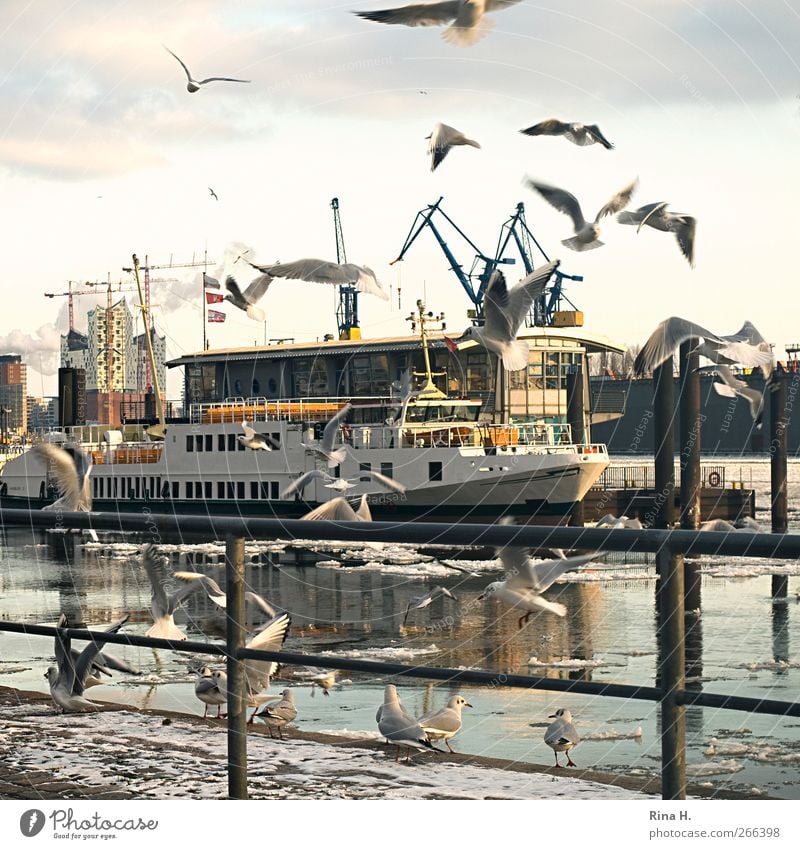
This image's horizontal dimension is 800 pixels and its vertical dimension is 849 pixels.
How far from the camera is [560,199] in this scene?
14.9m

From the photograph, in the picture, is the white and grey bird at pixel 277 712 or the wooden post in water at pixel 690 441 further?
the wooden post in water at pixel 690 441

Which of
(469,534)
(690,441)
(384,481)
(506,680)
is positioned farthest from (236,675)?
(690,441)

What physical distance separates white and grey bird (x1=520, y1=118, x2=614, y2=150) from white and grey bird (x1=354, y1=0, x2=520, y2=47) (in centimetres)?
281

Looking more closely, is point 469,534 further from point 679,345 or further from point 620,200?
point 679,345

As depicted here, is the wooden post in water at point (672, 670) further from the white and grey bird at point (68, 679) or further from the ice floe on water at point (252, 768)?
the white and grey bird at point (68, 679)

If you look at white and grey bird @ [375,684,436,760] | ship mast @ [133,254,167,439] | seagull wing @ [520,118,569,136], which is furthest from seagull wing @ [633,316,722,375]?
ship mast @ [133,254,167,439]

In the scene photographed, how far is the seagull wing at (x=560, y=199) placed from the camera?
1467 cm

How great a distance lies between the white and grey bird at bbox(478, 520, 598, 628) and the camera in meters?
5.93

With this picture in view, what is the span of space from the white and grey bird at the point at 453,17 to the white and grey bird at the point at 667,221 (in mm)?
4229

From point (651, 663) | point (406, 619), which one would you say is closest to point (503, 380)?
point (406, 619)

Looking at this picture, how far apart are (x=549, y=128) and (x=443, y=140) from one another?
130 cm

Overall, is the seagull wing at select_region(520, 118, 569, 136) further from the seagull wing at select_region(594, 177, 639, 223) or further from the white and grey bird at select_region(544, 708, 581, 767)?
the white and grey bird at select_region(544, 708, 581, 767)

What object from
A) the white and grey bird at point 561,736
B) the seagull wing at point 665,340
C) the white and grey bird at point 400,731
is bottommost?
the white and grey bird at point 561,736

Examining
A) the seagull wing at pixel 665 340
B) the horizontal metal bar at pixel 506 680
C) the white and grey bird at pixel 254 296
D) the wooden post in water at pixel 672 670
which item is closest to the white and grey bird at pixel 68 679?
the horizontal metal bar at pixel 506 680
